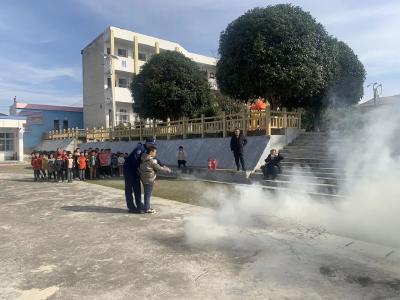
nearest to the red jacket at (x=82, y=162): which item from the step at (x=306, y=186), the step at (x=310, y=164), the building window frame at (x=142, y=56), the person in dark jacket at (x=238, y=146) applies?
the person in dark jacket at (x=238, y=146)

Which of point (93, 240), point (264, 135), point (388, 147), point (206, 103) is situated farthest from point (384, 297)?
point (206, 103)

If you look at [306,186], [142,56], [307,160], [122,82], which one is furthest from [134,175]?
[142,56]

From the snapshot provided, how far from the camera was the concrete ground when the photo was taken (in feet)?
12.2

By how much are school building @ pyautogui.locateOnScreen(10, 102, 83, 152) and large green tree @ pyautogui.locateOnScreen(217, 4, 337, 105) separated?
27.8m

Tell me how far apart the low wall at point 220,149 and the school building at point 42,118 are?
2187 centimetres

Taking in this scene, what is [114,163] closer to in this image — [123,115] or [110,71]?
[110,71]

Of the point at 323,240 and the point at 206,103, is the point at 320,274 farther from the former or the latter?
the point at 206,103

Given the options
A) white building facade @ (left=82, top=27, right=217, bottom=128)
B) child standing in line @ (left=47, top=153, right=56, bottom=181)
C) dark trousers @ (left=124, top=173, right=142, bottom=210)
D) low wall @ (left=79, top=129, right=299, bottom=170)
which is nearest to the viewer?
dark trousers @ (left=124, top=173, right=142, bottom=210)

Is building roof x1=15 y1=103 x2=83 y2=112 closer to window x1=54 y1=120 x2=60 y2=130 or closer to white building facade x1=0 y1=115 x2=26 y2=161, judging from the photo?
window x1=54 y1=120 x2=60 y2=130

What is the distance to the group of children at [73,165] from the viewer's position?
14.7 m

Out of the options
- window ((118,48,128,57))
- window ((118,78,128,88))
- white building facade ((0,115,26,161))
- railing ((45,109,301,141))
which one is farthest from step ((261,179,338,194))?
window ((118,48,128,57))

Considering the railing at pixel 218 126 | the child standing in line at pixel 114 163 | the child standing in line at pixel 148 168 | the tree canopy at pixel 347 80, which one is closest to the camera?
the child standing in line at pixel 148 168

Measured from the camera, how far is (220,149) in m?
16.0

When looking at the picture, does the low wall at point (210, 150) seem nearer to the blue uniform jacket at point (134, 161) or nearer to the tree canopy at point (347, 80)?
the tree canopy at point (347, 80)
